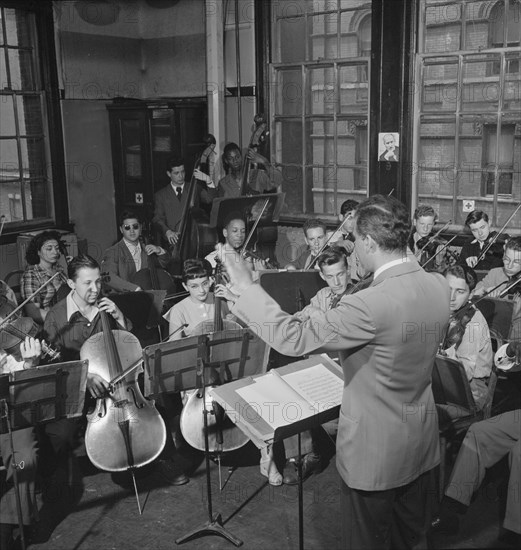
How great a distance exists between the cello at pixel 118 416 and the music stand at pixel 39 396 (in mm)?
354

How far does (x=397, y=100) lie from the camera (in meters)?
5.75

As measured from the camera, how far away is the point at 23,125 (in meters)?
6.39

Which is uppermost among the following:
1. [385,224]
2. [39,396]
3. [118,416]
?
[385,224]

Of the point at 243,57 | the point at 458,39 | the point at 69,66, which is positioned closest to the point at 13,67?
the point at 69,66

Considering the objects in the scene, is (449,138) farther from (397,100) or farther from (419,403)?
(419,403)

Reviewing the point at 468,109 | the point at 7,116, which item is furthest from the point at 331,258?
the point at 7,116

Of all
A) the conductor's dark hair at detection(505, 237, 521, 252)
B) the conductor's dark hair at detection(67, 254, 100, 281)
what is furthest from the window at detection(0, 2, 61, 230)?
the conductor's dark hair at detection(505, 237, 521, 252)

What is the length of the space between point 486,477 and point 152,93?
204 inches

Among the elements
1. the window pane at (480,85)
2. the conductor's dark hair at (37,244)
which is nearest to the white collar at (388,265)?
the conductor's dark hair at (37,244)

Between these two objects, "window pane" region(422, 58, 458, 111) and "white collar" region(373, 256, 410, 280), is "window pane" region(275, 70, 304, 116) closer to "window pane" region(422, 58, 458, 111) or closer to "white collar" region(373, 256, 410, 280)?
"window pane" region(422, 58, 458, 111)

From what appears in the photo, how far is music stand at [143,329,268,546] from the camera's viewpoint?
126 inches

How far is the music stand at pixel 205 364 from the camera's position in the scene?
3.19m

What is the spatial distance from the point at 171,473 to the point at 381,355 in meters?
1.95

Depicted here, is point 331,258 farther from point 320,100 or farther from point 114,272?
point 320,100
